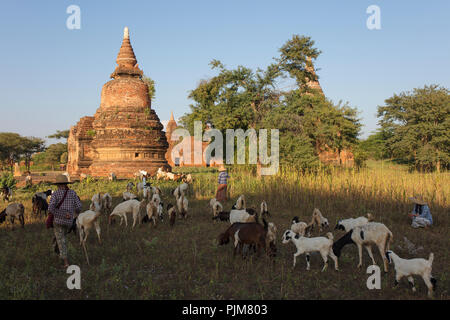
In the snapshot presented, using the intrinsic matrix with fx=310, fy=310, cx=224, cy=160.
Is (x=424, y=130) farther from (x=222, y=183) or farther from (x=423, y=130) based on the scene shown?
Answer: (x=222, y=183)

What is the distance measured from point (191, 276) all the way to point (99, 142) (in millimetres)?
16541

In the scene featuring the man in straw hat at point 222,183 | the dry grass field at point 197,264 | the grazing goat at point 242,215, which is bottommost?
the dry grass field at point 197,264

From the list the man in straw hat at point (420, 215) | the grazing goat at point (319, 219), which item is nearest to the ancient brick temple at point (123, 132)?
the grazing goat at point (319, 219)

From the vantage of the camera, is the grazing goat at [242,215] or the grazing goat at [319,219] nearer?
the grazing goat at [242,215]

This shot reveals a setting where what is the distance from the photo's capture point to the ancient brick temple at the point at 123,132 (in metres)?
19.0

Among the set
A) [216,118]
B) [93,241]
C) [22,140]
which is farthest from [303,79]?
[22,140]

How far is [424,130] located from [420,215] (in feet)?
73.2

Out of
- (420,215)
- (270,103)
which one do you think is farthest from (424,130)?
(420,215)

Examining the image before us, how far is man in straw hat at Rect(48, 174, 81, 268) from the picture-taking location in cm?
509

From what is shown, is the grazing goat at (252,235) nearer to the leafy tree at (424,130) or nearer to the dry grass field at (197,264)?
the dry grass field at (197,264)

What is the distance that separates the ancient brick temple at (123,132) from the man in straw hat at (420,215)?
14722mm

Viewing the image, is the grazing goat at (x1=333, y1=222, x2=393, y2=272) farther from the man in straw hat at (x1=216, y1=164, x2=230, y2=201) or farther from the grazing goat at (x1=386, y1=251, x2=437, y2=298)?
the man in straw hat at (x1=216, y1=164, x2=230, y2=201)
